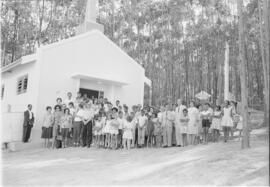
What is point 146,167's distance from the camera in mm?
6207

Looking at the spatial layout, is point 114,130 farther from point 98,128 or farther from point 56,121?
point 56,121

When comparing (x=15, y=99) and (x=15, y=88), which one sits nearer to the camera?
(x=15, y=99)

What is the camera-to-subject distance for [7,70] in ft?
44.0

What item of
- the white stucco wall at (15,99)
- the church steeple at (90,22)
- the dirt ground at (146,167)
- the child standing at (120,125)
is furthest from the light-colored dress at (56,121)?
the church steeple at (90,22)

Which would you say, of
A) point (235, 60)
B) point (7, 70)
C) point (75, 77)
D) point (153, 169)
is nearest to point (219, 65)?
point (235, 60)

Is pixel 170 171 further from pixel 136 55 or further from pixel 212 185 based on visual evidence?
pixel 136 55

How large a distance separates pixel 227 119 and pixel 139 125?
237 centimetres

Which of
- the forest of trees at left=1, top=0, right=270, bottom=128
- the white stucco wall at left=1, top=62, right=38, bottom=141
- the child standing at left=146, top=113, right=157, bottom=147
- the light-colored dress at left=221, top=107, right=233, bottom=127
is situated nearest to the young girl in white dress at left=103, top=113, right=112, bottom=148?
the child standing at left=146, top=113, right=157, bottom=147

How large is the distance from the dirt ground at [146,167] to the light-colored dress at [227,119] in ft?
1.86

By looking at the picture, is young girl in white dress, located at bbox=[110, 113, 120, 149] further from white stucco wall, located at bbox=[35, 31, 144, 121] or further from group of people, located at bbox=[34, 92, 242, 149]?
white stucco wall, located at bbox=[35, 31, 144, 121]

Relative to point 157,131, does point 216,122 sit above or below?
above

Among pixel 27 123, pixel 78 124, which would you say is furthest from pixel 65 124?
pixel 27 123

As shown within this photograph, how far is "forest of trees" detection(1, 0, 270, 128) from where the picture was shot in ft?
65.1

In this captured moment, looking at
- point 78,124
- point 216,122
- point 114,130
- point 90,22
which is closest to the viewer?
point 216,122
